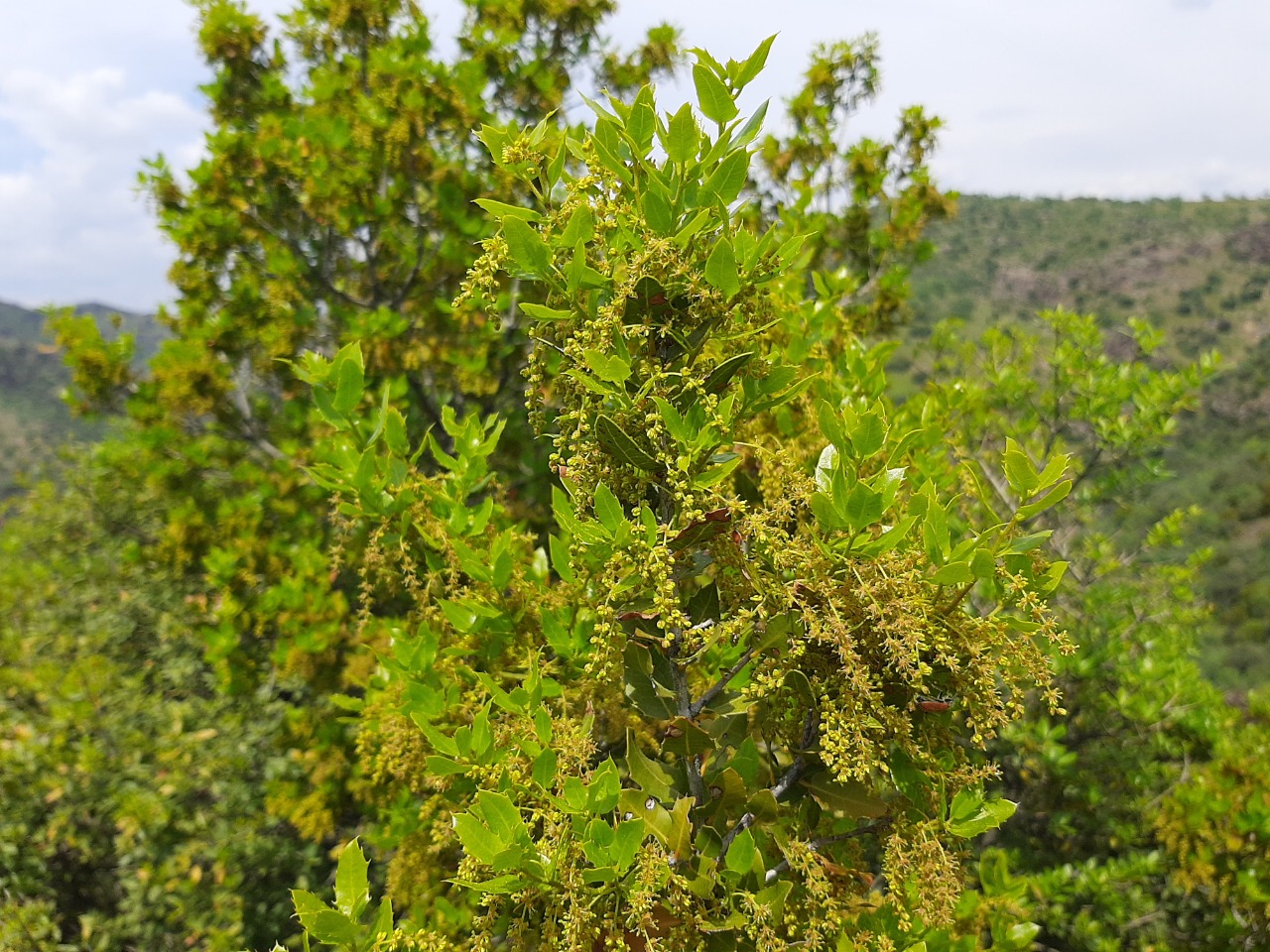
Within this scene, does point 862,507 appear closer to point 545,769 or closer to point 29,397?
point 545,769

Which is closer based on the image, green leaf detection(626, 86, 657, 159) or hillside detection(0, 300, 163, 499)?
green leaf detection(626, 86, 657, 159)

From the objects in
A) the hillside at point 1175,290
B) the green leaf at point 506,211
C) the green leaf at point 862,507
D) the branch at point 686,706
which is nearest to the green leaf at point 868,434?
the green leaf at point 862,507

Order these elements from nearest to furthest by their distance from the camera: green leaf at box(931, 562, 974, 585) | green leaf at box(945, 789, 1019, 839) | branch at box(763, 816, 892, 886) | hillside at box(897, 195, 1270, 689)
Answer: green leaf at box(931, 562, 974, 585) < green leaf at box(945, 789, 1019, 839) < branch at box(763, 816, 892, 886) < hillside at box(897, 195, 1270, 689)

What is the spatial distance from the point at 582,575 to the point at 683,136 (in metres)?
1.03

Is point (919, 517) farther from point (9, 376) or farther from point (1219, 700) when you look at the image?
point (9, 376)

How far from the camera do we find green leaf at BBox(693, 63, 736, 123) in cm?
148

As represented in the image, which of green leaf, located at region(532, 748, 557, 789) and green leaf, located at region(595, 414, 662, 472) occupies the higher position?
green leaf, located at region(595, 414, 662, 472)

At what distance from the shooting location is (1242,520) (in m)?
44.3

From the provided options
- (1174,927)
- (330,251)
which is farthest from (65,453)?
(1174,927)

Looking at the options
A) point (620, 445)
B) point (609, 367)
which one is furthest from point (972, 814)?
point (609, 367)

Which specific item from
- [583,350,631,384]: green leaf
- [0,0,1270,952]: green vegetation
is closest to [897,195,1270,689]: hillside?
[0,0,1270,952]: green vegetation

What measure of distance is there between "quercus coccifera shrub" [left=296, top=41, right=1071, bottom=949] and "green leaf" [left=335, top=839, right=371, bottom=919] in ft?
0.20

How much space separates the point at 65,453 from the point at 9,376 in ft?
258

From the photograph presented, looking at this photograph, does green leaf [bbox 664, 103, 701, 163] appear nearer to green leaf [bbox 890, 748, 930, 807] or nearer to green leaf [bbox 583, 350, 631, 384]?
green leaf [bbox 583, 350, 631, 384]
